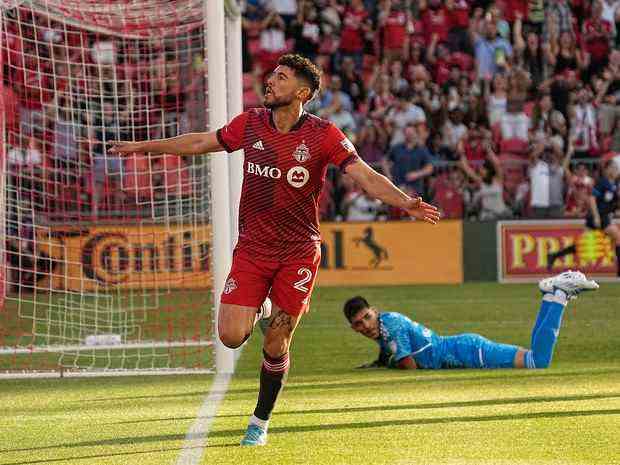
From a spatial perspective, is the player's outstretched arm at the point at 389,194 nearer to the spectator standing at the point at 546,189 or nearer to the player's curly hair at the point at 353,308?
the player's curly hair at the point at 353,308

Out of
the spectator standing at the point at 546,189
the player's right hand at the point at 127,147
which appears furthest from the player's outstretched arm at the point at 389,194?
the spectator standing at the point at 546,189

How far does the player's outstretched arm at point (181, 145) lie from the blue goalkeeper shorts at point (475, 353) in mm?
4506

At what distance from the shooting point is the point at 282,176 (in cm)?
799

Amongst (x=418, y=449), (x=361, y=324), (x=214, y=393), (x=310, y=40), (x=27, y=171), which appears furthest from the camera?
(x=310, y=40)

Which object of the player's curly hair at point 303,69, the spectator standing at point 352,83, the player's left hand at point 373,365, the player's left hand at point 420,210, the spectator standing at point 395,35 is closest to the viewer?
the player's left hand at point 420,210

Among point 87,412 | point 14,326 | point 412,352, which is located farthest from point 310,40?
point 87,412

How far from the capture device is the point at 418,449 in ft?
25.3

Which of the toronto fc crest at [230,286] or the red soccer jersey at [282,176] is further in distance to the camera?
the toronto fc crest at [230,286]

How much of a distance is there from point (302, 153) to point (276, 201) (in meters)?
0.32

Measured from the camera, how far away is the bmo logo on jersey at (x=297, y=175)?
7977 millimetres

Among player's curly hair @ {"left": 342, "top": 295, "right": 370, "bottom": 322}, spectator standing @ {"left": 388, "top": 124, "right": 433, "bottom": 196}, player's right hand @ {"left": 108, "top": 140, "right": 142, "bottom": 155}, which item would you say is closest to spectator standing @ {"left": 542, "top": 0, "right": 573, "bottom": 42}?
spectator standing @ {"left": 388, "top": 124, "right": 433, "bottom": 196}

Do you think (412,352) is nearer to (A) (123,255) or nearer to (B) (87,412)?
(B) (87,412)

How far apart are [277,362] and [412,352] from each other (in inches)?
158

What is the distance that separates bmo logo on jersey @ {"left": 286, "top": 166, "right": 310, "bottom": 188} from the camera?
26.2 feet
